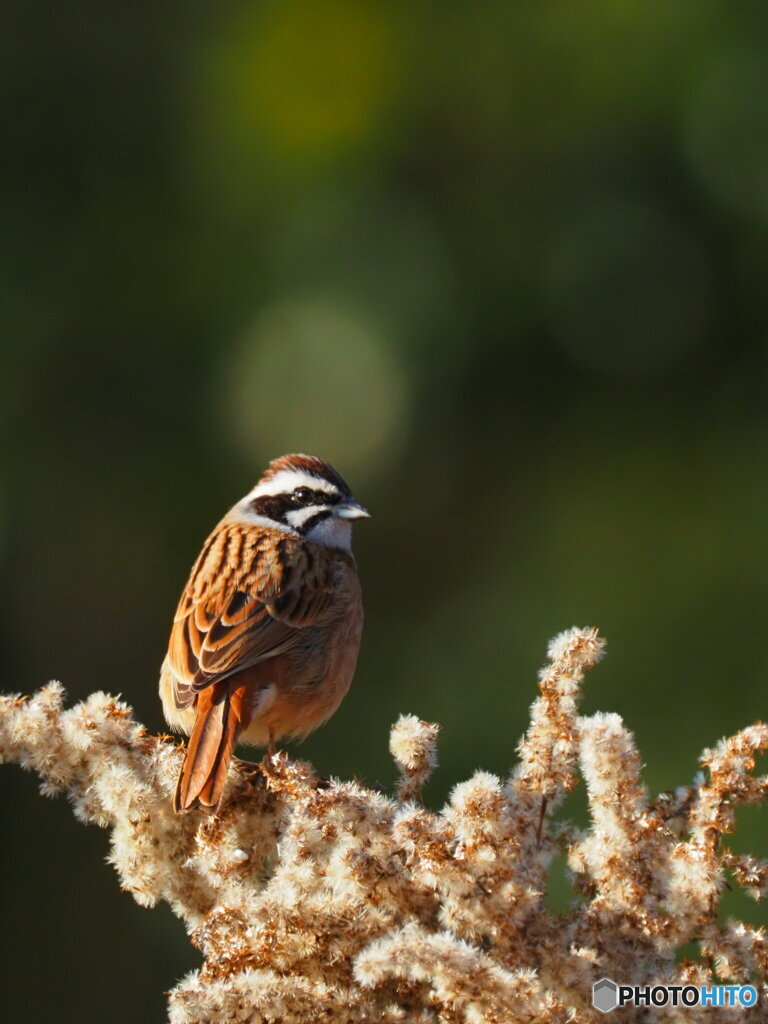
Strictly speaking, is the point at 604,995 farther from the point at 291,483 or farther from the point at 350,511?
the point at 291,483

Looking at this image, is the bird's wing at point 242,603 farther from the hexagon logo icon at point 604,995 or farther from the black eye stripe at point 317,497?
the hexagon logo icon at point 604,995

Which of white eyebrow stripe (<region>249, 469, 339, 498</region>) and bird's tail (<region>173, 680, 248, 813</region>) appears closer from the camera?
bird's tail (<region>173, 680, 248, 813</region>)

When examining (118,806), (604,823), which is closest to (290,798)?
(118,806)

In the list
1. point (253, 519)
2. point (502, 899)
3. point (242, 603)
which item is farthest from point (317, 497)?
point (502, 899)

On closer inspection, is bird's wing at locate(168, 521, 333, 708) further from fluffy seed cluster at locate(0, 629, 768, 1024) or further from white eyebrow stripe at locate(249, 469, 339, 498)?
fluffy seed cluster at locate(0, 629, 768, 1024)

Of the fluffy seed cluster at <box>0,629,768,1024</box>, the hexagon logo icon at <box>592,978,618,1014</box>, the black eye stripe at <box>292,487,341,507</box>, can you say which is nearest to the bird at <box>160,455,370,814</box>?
the black eye stripe at <box>292,487,341,507</box>

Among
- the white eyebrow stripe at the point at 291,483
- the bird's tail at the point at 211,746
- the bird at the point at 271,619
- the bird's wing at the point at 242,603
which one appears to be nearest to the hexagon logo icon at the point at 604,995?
the bird's tail at the point at 211,746
